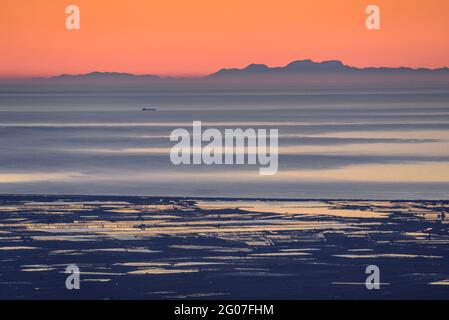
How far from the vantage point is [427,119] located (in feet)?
158

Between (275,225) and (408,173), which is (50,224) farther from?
(408,173)

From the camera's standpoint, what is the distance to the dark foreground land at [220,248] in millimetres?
13664

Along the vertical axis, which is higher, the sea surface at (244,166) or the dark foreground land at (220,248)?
the sea surface at (244,166)

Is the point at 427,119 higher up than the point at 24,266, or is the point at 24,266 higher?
the point at 427,119

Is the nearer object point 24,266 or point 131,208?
point 24,266

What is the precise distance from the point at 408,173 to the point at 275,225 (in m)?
7.88

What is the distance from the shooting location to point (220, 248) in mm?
15891

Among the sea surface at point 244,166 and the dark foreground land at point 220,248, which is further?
the sea surface at point 244,166

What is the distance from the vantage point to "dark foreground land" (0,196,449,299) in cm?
1366

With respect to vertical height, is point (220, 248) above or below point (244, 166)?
below

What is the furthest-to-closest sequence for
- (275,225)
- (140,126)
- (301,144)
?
(140,126) < (301,144) < (275,225)

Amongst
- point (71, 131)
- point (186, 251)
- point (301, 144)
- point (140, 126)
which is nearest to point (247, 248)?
point (186, 251)

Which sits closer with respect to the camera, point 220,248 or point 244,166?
point 220,248
